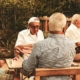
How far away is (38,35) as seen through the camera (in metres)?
5.12

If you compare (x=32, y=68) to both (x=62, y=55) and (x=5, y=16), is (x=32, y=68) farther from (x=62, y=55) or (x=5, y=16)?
(x=5, y=16)

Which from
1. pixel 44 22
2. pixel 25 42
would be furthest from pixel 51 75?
pixel 44 22

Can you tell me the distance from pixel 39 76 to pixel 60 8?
6.79 meters

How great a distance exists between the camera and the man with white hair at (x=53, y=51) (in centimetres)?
312

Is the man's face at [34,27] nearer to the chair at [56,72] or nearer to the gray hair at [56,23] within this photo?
the gray hair at [56,23]

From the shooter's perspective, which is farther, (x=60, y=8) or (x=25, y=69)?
(x=60, y=8)

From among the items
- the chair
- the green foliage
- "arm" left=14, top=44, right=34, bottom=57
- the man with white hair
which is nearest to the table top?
"arm" left=14, top=44, right=34, bottom=57

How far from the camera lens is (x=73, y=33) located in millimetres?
5426

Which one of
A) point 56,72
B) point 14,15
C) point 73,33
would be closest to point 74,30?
point 73,33

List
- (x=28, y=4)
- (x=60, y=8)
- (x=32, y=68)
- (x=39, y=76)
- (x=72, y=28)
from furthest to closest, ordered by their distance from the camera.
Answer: (x=60, y=8) → (x=28, y=4) → (x=72, y=28) → (x=32, y=68) → (x=39, y=76)

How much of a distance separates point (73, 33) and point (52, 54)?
236 cm

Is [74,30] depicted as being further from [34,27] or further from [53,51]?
[53,51]

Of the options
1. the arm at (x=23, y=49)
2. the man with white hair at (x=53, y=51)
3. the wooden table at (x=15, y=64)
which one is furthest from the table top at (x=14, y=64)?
the man with white hair at (x=53, y=51)

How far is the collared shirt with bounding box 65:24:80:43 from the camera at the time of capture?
5.42 m
